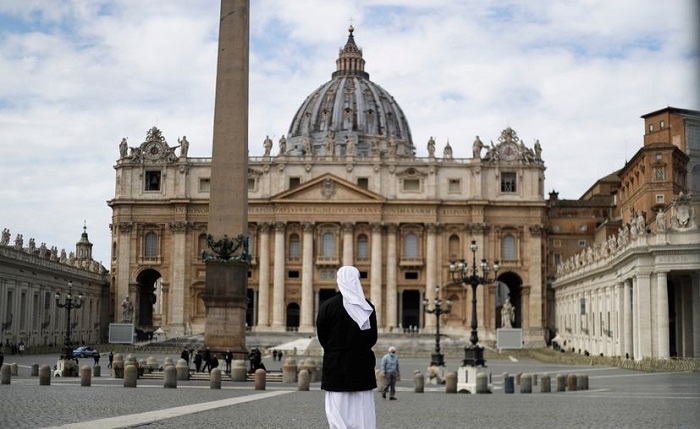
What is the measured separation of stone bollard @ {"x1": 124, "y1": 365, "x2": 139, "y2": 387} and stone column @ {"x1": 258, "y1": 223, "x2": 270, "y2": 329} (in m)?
63.4

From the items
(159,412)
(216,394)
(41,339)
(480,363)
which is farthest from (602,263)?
(159,412)

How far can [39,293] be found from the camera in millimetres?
65875

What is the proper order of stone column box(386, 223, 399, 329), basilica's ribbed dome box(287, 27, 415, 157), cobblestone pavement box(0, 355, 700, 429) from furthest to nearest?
basilica's ribbed dome box(287, 27, 415, 157)
stone column box(386, 223, 399, 329)
cobblestone pavement box(0, 355, 700, 429)

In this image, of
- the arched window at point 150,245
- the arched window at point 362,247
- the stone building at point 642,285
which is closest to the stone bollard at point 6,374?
the stone building at point 642,285

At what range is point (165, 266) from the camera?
91188 millimetres

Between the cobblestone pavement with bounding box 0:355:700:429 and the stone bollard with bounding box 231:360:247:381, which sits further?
the stone bollard with bounding box 231:360:247:381

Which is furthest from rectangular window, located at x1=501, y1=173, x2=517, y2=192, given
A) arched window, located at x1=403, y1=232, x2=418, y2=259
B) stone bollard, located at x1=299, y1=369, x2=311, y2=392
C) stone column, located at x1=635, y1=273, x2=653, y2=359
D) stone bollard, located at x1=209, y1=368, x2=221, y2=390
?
stone bollard, located at x1=209, y1=368, x2=221, y2=390

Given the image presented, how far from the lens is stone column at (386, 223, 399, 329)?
8756cm

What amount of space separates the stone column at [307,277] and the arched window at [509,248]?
17472 millimetres

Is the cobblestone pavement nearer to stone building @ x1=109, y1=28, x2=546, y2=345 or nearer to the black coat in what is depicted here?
the black coat

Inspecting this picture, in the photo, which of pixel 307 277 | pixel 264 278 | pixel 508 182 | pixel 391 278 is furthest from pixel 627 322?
pixel 264 278

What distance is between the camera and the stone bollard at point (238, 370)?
93.5 ft

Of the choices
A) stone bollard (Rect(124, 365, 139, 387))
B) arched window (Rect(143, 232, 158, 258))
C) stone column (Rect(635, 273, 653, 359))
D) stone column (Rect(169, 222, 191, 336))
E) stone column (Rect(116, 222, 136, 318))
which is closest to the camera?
stone bollard (Rect(124, 365, 139, 387))

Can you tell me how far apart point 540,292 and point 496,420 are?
72.7 meters
